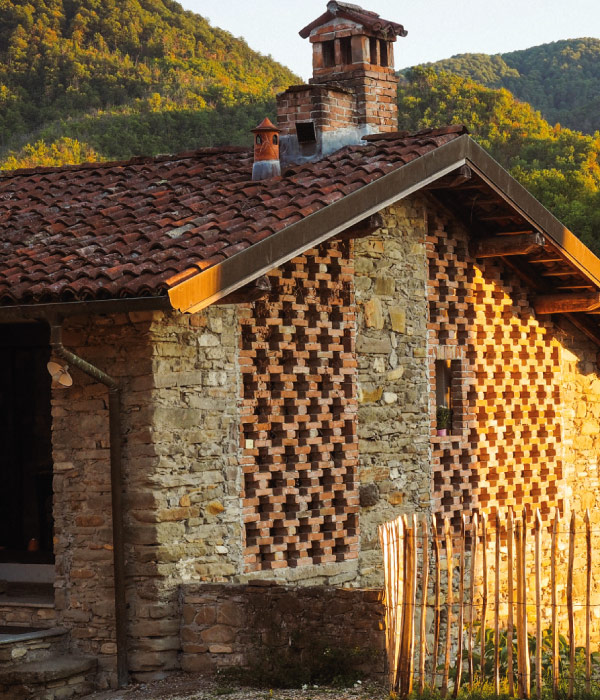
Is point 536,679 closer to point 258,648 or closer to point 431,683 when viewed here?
point 431,683

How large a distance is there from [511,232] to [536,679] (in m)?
4.94

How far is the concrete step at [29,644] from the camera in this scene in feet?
25.1

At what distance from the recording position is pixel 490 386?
1069cm

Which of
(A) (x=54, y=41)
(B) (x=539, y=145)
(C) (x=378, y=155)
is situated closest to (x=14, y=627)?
(C) (x=378, y=155)

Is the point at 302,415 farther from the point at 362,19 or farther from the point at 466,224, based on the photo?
the point at 362,19

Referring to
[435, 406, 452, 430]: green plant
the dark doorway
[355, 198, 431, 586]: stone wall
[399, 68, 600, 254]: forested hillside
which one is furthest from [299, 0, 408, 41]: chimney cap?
[399, 68, 600, 254]: forested hillside

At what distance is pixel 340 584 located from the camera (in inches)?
357

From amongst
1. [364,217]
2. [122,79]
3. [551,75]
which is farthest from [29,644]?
[551,75]

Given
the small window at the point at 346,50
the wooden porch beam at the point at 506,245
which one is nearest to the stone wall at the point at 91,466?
the wooden porch beam at the point at 506,245

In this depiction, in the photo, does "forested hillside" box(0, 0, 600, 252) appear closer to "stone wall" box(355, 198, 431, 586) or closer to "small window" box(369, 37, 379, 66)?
"small window" box(369, 37, 379, 66)

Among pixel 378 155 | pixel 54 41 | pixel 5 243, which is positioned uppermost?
pixel 54 41

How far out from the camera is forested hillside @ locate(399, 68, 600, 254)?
23.6 metres

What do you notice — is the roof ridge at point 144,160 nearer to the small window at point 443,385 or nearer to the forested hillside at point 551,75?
the small window at point 443,385

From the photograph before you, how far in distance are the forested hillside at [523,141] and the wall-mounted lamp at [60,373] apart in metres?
16.6
